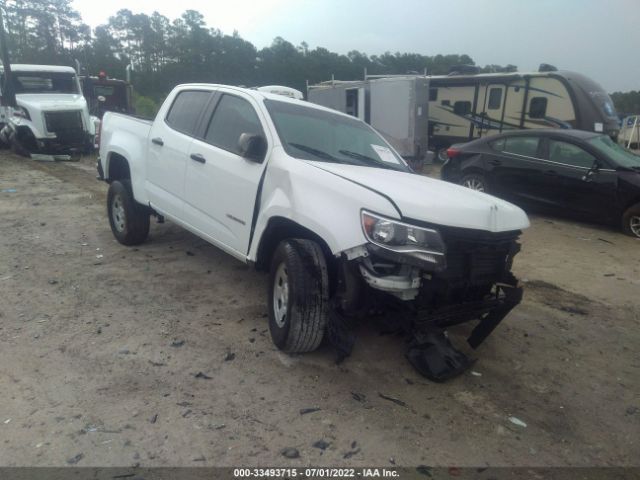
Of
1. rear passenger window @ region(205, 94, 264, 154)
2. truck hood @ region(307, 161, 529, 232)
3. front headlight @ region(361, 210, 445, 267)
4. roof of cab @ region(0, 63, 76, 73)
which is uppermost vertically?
roof of cab @ region(0, 63, 76, 73)

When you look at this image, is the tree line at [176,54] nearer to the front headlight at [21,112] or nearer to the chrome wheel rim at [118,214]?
the front headlight at [21,112]

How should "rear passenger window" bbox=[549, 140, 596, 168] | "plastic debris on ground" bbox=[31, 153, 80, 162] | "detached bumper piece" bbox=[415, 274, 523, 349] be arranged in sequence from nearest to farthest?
1. "detached bumper piece" bbox=[415, 274, 523, 349]
2. "rear passenger window" bbox=[549, 140, 596, 168]
3. "plastic debris on ground" bbox=[31, 153, 80, 162]

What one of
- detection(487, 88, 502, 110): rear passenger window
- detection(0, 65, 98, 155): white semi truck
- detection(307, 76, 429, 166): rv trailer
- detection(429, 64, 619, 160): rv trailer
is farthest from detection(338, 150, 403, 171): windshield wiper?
detection(487, 88, 502, 110): rear passenger window

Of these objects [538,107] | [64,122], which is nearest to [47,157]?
[64,122]

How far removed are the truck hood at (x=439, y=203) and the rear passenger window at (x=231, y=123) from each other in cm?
85

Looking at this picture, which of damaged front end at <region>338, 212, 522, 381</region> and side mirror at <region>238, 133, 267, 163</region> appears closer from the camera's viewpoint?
damaged front end at <region>338, 212, 522, 381</region>

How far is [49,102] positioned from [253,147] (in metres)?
12.9

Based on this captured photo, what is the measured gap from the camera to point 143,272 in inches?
209

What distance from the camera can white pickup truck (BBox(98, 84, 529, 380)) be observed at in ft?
9.95

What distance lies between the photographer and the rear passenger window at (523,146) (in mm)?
8734

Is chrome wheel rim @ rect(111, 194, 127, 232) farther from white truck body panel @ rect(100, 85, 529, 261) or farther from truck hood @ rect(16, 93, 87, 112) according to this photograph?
truck hood @ rect(16, 93, 87, 112)

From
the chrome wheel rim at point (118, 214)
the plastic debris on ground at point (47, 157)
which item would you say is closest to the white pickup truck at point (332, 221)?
the chrome wheel rim at point (118, 214)

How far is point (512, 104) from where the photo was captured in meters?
15.1

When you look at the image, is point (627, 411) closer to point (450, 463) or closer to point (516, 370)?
point (516, 370)
